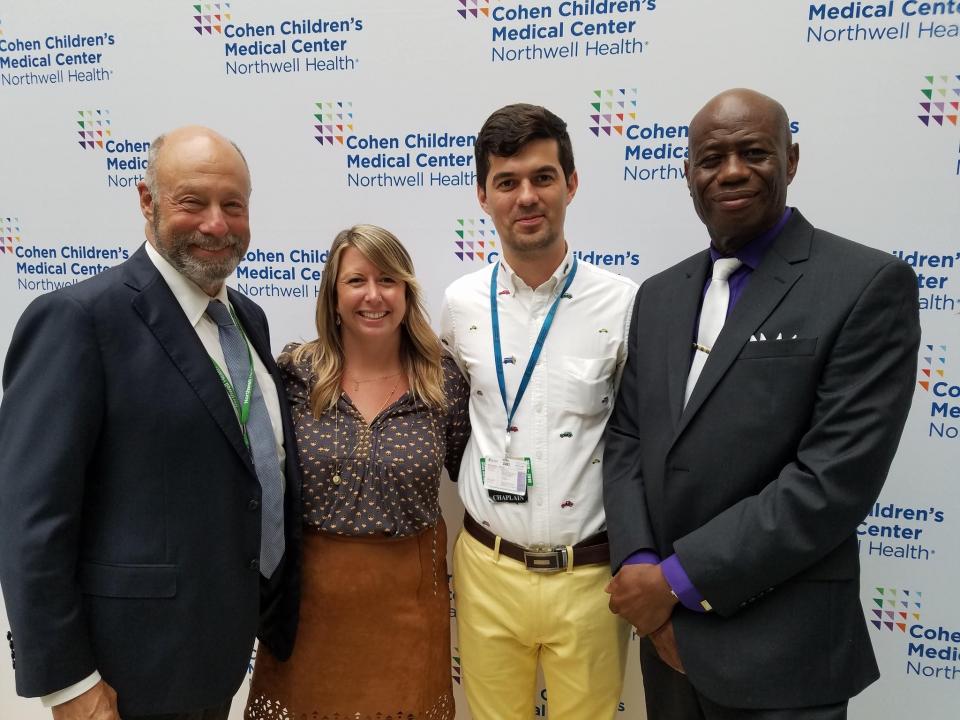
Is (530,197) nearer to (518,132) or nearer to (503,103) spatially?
(518,132)

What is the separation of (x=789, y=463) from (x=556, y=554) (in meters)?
0.69

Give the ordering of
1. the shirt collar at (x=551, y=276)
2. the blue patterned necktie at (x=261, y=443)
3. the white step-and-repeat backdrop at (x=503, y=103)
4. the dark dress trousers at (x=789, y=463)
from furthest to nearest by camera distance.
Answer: the white step-and-repeat backdrop at (x=503, y=103) < the shirt collar at (x=551, y=276) < the blue patterned necktie at (x=261, y=443) < the dark dress trousers at (x=789, y=463)

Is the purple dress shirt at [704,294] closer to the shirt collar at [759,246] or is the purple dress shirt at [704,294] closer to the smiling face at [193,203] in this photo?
the shirt collar at [759,246]

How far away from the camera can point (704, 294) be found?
1.61 metres

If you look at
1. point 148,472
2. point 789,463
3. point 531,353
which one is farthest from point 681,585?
point 148,472

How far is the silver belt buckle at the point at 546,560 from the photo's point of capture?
1805mm

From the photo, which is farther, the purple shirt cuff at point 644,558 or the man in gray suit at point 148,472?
the purple shirt cuff at point 644,558

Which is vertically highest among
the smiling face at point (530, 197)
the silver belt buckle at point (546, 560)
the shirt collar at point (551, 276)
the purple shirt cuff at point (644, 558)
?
the smiling face at point (530, 197)

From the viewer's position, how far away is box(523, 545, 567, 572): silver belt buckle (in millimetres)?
1805

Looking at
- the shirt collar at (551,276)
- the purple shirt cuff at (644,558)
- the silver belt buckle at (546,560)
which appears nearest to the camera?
the purple shirt cuff at (644,558)

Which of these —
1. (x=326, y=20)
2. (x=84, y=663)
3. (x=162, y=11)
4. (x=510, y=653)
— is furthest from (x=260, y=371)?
(x=162, y=11)

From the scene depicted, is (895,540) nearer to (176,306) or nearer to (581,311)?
(581,311)

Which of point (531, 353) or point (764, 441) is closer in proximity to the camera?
point (764, 441)

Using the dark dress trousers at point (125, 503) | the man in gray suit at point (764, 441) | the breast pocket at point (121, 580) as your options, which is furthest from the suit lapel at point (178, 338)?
the man in gray suit at point (764, 441)
